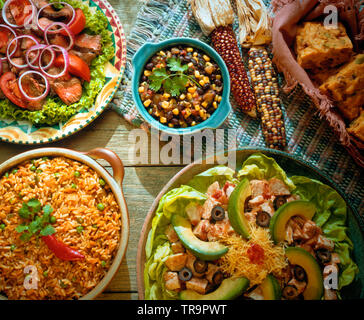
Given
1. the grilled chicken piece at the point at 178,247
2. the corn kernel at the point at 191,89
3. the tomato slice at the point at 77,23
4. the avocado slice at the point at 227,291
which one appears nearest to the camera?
the avocado slice at the point at 227,291

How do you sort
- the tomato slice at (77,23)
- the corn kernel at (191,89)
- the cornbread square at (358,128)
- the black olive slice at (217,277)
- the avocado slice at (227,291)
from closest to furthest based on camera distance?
the avocado slice at (227,291), the black olive slice at (217,277), the cornbread square at (358,128), the corn kernel at (191,89), the tomato slice at (77,23)

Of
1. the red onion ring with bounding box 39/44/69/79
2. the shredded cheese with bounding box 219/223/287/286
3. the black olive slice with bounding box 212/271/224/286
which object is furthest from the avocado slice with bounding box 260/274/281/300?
the red onion ring with bounding box 39/44/69/79

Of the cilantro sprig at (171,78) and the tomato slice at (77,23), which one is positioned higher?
the tomato slice at (77,23)

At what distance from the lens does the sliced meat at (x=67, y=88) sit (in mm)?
2592

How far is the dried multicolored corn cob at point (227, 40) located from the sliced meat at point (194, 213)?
0.91 metres

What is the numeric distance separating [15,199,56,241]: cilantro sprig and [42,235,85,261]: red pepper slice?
0.06 m

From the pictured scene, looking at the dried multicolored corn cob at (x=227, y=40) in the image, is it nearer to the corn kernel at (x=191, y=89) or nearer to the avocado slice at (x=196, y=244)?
the corn kernel at (x=191, y=89)

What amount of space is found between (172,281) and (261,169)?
1.03 m

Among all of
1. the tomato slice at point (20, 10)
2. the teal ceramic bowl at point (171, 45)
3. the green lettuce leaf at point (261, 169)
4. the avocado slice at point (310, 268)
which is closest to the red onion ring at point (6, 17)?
the tomato slice at point (20, 10)

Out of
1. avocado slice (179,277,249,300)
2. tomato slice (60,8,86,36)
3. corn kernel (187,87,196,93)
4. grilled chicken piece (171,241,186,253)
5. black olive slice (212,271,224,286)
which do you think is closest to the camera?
avocado slice (179,277,249,300)

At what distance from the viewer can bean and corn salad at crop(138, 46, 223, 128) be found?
97.2 inches

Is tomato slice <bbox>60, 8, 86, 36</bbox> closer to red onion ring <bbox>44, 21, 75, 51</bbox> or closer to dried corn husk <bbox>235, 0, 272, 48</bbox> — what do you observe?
red onion ring <bbox>44, 21, 75, 51</bbox>

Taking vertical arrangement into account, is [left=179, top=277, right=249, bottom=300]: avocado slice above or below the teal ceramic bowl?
below
